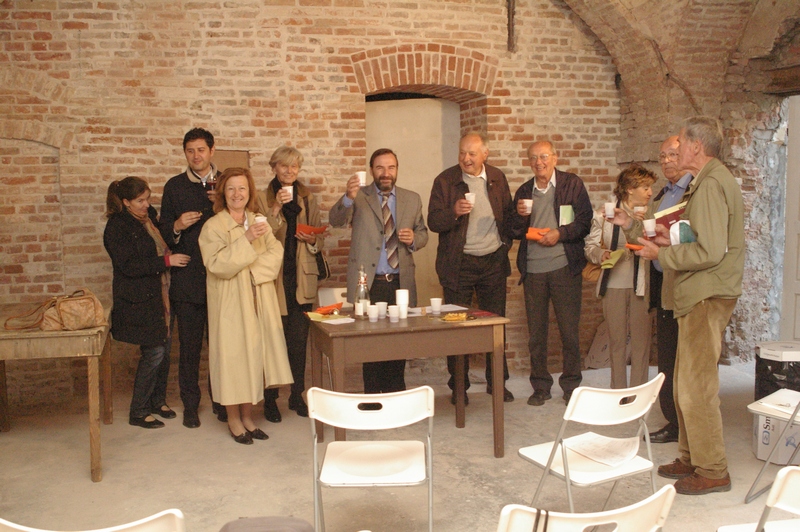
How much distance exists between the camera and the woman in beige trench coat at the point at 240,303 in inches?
193

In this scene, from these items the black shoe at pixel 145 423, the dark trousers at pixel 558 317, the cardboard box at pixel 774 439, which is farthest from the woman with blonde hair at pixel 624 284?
the black shoe at pixel 145 423

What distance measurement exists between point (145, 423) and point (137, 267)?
1.15 m

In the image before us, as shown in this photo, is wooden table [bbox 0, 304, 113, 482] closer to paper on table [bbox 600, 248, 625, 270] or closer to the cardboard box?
paper on table [bbox 600, 248, 625, 270]

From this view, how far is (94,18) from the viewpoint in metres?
6.09

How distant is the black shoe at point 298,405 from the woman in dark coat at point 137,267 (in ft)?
3.34

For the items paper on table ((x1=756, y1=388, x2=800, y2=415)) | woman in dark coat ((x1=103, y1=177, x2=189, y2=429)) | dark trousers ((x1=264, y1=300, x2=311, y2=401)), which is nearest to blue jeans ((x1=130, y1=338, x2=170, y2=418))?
woman in dark coat ((x1=103, y1=177, x2=189, y2=429))

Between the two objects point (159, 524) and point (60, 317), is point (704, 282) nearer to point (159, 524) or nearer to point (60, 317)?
point (159, 524)

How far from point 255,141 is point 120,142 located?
3.56 feet

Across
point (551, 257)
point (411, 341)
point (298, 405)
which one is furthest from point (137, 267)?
point (551, 257)

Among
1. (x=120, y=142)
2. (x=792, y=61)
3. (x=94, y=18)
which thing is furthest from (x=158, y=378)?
(x=792, y=61)

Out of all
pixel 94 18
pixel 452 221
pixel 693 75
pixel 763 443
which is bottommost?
pixel 763 443

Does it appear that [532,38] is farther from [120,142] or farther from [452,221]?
[120,142]

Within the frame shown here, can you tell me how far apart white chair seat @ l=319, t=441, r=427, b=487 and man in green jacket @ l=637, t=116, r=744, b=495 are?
63.5 inches

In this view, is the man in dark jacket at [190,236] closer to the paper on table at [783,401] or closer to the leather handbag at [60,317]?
the leather handbag at [60,317]
